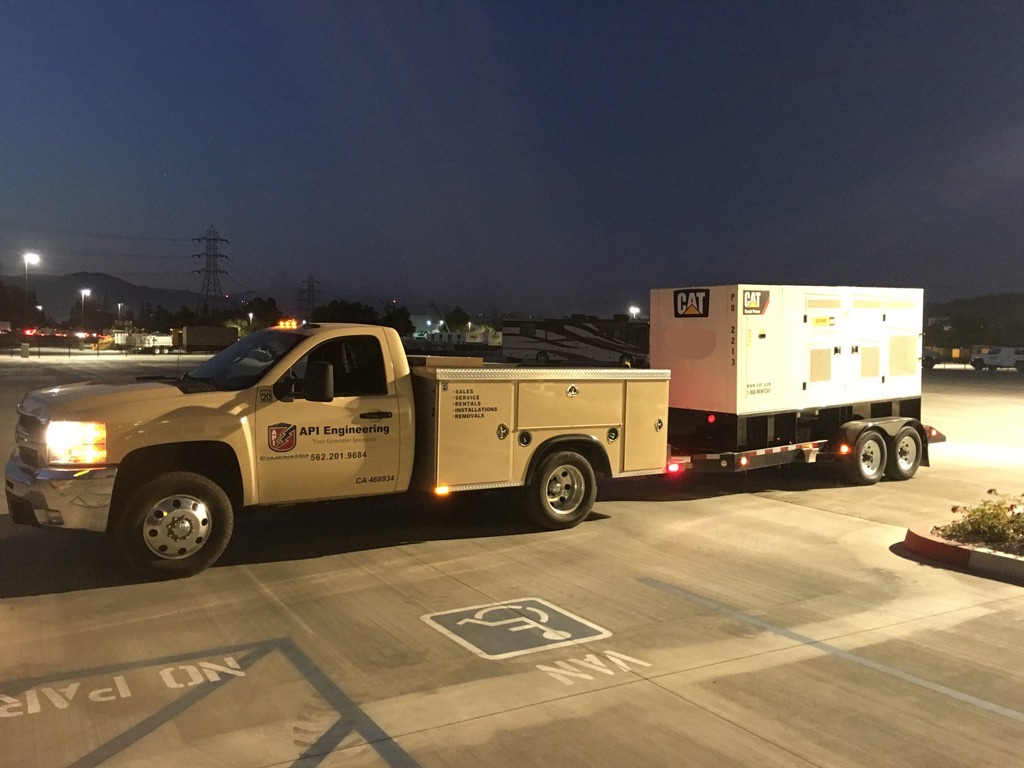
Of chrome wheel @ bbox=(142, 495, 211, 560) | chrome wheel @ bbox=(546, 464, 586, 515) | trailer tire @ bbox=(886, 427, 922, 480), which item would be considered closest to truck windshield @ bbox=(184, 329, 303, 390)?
chrome wheel @ bbox=(142, 495, 211, 560)

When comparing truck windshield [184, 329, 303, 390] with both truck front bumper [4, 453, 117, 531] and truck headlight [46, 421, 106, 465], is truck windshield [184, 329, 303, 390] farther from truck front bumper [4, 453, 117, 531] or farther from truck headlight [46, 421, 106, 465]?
truck front bumper [4, 453, 117, 531]

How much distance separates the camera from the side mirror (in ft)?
24.9

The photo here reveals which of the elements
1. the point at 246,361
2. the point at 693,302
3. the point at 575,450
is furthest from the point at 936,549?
the point at 246,361

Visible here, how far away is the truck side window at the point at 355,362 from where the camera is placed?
8.25m

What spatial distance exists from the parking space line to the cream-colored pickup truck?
85.1 inches

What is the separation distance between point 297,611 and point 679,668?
9.58 feet

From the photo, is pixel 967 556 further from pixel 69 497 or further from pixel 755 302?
pixel 69 497

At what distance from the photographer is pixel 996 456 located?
53.7 ft

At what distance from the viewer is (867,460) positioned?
12.6 metres

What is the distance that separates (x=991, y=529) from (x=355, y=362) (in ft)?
A: 21.3

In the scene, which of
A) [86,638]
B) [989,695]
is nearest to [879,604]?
[989,695]

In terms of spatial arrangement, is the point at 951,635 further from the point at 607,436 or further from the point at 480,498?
the point at 480,498

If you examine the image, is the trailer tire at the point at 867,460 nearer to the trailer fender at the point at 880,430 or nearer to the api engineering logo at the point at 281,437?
the trailer fender at the point at 880,430

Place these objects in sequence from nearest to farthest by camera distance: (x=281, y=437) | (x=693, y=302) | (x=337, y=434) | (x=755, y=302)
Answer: (x=281, y=437) → (x=337, y=434) → (x=755, y=302) → (x=693, y=302)
